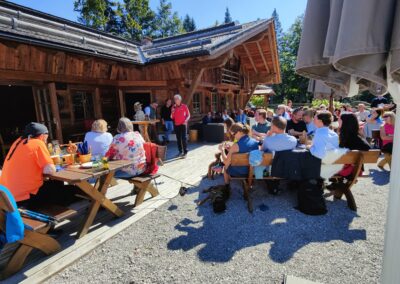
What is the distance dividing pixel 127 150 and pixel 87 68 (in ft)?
17.2

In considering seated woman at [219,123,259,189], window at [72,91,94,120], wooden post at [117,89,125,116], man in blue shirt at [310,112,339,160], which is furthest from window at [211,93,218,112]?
man in blue shirt at [310,112,339,160]

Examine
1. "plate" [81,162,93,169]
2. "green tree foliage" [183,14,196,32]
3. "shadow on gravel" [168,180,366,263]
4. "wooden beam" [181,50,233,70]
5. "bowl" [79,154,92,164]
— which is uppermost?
"green tree foliage" [183,14,196,32]

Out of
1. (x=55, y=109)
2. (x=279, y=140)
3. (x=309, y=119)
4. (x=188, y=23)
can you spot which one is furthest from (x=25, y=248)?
(x=188, y=23)

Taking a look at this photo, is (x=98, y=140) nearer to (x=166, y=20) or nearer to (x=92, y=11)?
(x=92, y=11)

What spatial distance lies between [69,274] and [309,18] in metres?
2.94

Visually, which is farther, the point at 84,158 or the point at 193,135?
the point at 193,135

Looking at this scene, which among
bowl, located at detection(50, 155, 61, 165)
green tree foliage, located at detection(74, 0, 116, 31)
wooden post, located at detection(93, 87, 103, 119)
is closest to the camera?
bowl, located at detection(50, 155, 61, 165)

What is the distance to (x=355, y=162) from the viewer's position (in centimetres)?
323

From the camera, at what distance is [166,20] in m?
35.8

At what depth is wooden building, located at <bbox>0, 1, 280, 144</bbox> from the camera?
5633mm

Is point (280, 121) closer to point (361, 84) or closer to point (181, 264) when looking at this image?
point (361, 84)

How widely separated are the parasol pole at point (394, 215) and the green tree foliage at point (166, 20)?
37414mm

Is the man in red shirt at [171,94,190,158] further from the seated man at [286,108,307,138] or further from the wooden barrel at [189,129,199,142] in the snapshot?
the seated man at [286,108,307,138]

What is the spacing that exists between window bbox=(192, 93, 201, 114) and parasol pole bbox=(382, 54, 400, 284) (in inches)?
387
